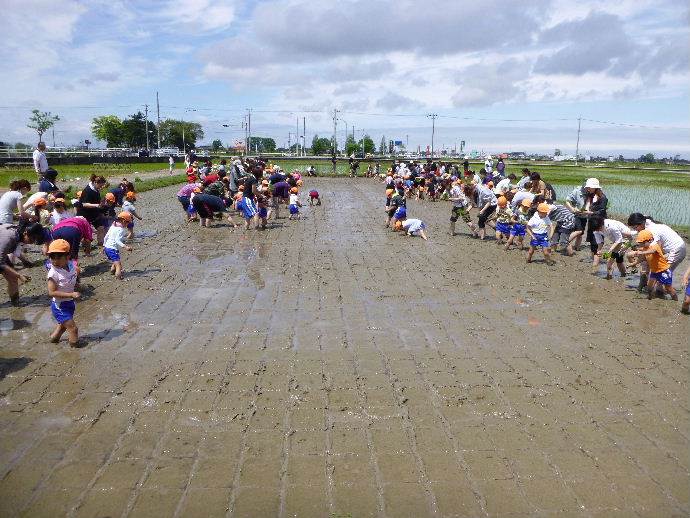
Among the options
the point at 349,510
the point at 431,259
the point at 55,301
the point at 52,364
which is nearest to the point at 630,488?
the point at 349,510

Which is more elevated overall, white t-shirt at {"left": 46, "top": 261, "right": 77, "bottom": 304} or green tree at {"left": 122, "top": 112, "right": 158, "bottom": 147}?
green tree at {"left": 122, "top": 112, "right": 158, "bottom": 147}

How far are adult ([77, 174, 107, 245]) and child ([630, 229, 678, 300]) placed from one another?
9597 millimetres

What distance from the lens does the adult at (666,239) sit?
26.4ft

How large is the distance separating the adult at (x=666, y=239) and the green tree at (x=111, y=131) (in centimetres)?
9188

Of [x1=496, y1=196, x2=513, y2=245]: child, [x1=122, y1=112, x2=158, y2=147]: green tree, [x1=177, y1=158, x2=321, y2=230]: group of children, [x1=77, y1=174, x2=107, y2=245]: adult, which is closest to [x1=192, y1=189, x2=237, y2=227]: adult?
[x1=177, y1=158, x2=321, y2=230]: group of children

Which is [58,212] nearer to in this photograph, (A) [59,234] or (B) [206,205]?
(A) [59,234]

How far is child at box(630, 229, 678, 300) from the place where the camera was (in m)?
7.91

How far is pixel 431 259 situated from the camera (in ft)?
36.7

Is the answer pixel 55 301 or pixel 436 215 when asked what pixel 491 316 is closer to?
pixel 55 301

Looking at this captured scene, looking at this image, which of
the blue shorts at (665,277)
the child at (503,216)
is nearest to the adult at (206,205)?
the child at (503,216)

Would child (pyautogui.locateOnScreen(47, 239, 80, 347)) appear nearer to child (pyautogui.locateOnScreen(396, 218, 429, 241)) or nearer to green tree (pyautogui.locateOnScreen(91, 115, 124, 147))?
child (pyautogui.locateOnScreen(396, 218, 429, 241))

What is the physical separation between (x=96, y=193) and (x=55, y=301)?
216 inches

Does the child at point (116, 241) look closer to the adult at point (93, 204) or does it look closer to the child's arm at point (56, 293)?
the adult at point (93, 204)

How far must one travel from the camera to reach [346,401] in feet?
15.7
